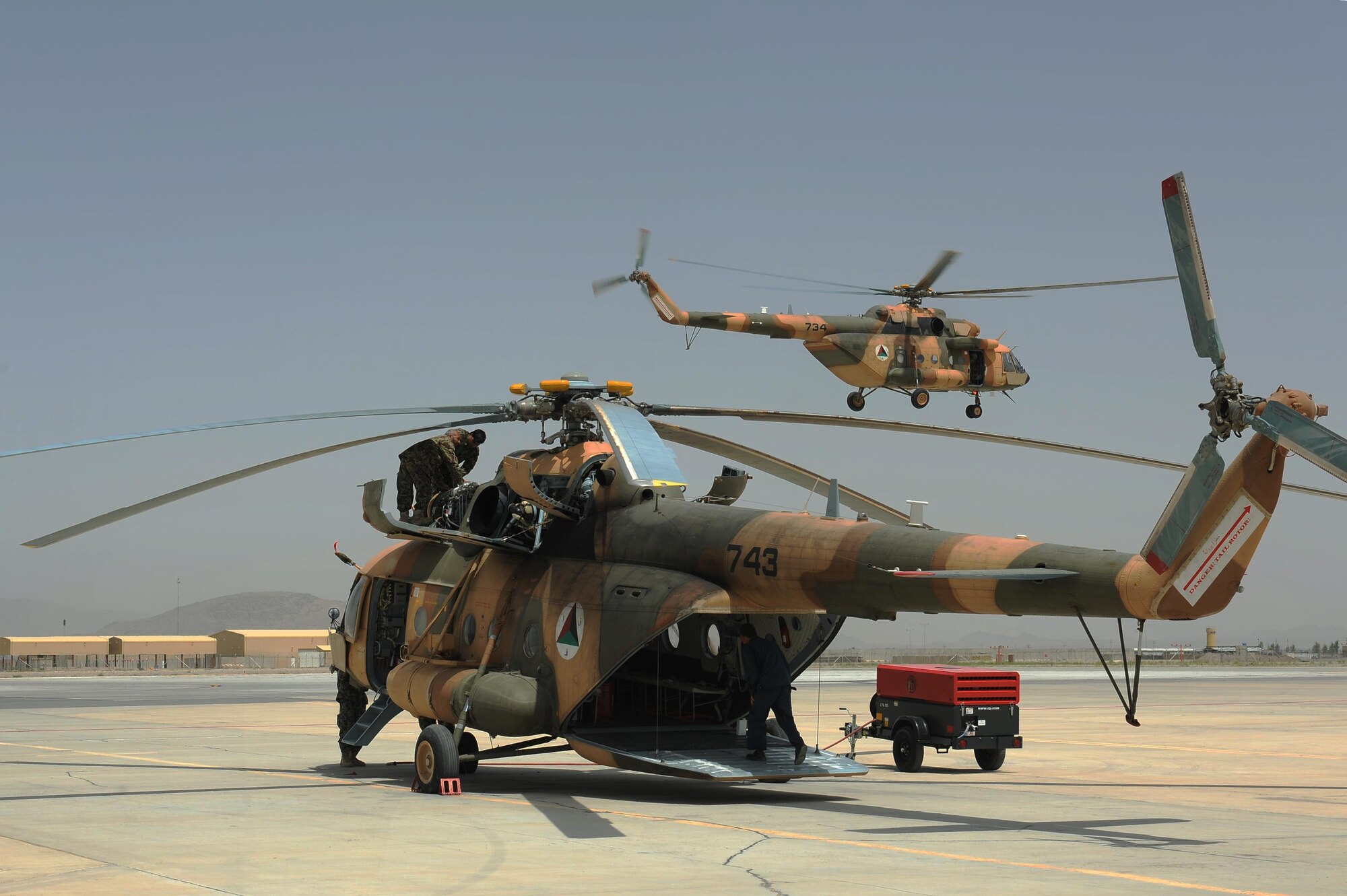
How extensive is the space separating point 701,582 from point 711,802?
8.34ft

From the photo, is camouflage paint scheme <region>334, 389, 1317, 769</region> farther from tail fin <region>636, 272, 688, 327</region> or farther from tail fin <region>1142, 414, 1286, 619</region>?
tail fin <region>636, 272, 688, 327</region>

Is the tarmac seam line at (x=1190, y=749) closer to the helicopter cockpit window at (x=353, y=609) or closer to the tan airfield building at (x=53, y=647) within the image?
the helicopter cockpit window at (x=353, y=609)

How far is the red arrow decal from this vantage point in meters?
11.8

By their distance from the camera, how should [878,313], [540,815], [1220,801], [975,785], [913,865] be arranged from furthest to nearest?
[878,313] < [975,785] < [1220,801] < [540,815] < [913,865]

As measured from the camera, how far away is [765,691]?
16188 millimetres

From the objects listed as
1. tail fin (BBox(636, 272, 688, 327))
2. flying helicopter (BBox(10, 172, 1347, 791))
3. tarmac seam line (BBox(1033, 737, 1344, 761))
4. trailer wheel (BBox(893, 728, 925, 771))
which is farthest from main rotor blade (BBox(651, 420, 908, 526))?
tail fin (BBox(636, 272, 688, 327))

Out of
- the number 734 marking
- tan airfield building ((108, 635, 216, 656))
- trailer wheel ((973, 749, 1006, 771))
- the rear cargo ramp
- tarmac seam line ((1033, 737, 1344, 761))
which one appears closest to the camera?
the number 734 marking

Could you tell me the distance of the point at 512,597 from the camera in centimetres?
1727

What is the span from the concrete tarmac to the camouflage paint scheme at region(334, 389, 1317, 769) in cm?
158

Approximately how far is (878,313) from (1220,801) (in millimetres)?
26470

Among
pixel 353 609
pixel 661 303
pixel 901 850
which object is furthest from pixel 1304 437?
pixel 661 303

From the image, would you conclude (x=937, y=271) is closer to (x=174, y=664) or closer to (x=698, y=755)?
(x=698, y=755)

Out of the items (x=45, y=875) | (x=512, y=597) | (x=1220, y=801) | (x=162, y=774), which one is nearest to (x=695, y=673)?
(x=512, y=597)

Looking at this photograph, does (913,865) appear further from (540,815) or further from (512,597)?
(512,597)
